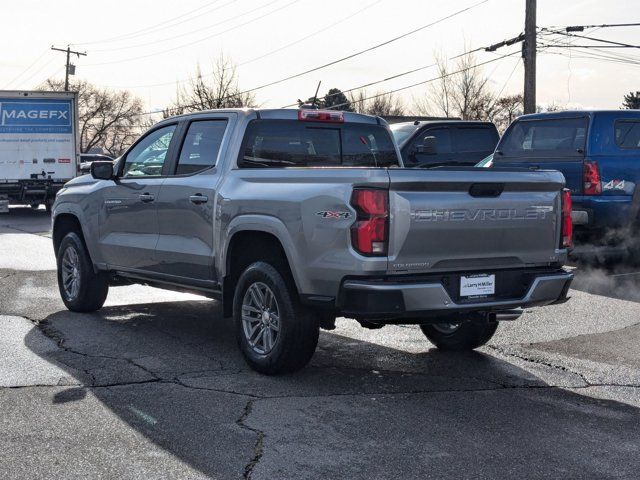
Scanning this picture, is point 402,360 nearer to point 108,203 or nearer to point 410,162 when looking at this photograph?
point 108,203

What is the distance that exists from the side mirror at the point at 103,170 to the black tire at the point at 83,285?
3.13 ft

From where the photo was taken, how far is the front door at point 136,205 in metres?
7.50

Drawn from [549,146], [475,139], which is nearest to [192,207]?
[549,146]

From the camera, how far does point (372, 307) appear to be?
5.31 meters

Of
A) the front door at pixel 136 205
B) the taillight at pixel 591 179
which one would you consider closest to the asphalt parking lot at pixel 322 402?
the front door at pixel 136 205

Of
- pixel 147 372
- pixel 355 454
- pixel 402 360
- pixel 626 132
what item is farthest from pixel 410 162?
pixel 355 454

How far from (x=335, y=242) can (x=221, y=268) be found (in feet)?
4.54

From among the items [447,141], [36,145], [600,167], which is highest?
[36,145]

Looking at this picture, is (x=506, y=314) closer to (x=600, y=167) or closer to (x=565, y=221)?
(x=565, y=221)

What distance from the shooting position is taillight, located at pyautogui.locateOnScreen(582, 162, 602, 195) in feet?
34.2

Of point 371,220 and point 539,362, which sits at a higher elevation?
point 371,220

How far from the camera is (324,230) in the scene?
551 centimetres

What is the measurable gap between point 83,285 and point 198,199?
7.76 feet

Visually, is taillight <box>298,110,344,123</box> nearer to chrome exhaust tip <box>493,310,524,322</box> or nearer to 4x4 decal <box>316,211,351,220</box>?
4x4 decal <box>316,211,351,220</box>
